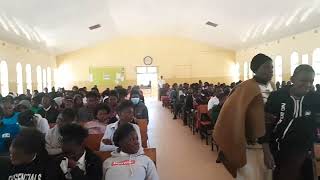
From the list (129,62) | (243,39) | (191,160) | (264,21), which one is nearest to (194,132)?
(191,160)

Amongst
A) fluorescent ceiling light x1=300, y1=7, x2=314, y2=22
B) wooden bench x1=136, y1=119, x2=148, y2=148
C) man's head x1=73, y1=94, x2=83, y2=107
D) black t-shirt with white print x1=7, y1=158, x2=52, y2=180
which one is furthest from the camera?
fluorescent ceiling light x1=300, y1=7, x2=314, y2=22

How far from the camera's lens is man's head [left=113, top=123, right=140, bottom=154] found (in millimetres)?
2623

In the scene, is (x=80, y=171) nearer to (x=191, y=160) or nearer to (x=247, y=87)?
(x=247, y=87)

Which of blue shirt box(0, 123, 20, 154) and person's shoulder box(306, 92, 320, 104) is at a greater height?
person's shoulder box(306, 92, 320, 104)

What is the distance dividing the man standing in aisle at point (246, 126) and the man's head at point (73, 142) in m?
1.01

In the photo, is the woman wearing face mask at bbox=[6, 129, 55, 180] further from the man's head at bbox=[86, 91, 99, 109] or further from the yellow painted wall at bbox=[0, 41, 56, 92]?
the yellow painted wall at bbox=[0, 41, 56, 92]

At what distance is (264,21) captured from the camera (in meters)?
14.1

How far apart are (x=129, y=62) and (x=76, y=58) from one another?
3.45 metres

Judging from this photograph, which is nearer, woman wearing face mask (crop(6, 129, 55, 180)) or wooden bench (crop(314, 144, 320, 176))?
woman wearing face mask (crop(6, 129, 55, 180))

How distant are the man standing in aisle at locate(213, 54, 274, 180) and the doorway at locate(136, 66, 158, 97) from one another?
2181 centimetres

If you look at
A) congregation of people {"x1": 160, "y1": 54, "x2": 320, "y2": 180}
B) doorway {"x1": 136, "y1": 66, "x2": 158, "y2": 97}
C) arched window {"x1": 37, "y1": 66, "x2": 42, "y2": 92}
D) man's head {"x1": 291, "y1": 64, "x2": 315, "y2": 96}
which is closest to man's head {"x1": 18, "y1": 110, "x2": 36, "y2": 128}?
congregation of people {"x1": 160, "y1": 54, "x2": 320, "y2": 180}

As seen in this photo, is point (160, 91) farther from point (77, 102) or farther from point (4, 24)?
point (77, 102)

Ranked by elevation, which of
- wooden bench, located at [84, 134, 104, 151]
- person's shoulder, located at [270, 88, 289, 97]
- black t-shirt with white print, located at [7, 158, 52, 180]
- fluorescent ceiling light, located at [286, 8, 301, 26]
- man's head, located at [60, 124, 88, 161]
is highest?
fluorescent ceiling light, located at [286, 8, 301, 26]

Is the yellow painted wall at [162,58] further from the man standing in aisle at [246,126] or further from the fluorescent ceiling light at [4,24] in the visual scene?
the man standing in aisle at [246,126]
